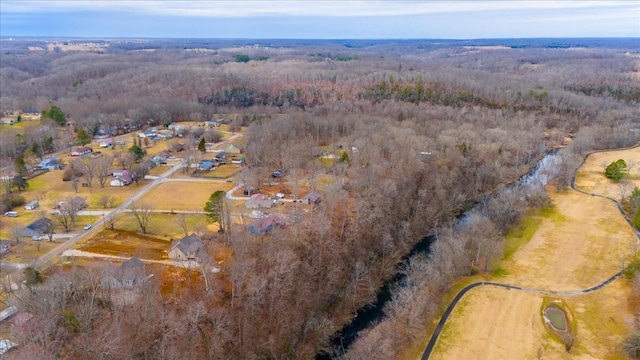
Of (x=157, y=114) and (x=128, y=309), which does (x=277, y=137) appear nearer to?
(x=157, y=114)

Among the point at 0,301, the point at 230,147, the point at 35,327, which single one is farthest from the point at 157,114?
the point at 35,327

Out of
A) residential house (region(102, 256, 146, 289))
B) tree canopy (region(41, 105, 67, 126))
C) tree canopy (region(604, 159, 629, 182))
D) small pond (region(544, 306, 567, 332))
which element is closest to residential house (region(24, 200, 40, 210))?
residential house (region(102, 256, 146, 289))

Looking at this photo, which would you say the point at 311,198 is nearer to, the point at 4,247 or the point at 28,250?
the point at 28,250

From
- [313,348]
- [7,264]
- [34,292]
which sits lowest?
[313,348]

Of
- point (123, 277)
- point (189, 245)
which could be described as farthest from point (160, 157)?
point (123, 277)

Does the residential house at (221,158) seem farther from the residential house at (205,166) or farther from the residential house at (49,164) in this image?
the residential house at (49,164)

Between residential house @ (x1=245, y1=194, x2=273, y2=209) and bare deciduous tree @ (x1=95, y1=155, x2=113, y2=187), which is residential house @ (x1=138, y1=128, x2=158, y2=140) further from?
residential house @ (x1=245, y1=194, x2=273, y2=209)
